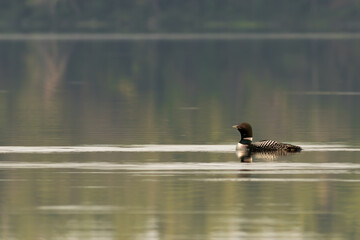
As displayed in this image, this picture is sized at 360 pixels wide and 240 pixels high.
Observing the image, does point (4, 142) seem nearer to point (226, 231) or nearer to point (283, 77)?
point (226, 231)

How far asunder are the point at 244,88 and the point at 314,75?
30.5 feet

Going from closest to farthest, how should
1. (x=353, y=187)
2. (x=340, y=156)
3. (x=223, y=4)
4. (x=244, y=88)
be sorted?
(x=353, y=187), (x=340, y=156), (x=244, y=88), (x=223, y=4)

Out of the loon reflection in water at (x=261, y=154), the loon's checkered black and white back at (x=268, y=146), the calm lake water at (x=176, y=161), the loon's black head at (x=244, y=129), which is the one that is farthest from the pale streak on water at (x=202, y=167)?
the loon's black head at (x=244, y=129)

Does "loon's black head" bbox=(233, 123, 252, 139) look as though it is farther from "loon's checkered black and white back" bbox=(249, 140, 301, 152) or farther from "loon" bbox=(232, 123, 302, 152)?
"loon's checkered black and white back" bbox=(249, 140, 301, 152)

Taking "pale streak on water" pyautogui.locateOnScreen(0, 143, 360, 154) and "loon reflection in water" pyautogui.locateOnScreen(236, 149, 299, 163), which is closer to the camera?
"loon reflection in water" pyautogui.locateOnScreen(236, 149, 299, 163)

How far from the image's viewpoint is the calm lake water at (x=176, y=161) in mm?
16484

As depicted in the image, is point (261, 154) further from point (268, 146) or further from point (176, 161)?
point (176, 161)

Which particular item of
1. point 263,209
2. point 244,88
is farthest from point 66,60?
point 263,209

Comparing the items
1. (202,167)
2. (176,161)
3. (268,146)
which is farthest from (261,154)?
(202,167)

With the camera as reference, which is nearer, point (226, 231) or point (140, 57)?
point (226, 231)

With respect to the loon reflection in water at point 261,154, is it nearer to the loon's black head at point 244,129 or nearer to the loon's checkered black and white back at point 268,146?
the loon's checkered black and white back at point 268,146

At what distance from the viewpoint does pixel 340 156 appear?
912 inches

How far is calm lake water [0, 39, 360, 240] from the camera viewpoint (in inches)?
649

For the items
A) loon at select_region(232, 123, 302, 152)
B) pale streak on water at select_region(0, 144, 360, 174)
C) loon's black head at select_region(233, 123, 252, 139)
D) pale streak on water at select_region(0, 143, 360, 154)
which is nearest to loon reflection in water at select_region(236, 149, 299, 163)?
loon at select_region(232, 123, 302, 152)
